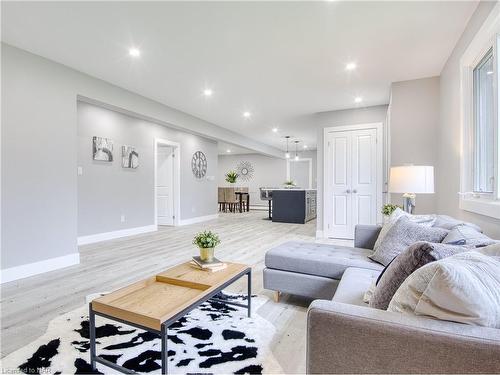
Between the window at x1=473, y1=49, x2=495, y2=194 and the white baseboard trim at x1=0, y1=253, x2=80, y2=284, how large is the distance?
4545 mm

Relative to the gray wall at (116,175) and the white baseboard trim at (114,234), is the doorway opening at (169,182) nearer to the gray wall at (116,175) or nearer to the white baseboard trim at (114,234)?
the gray wall at (116,175)

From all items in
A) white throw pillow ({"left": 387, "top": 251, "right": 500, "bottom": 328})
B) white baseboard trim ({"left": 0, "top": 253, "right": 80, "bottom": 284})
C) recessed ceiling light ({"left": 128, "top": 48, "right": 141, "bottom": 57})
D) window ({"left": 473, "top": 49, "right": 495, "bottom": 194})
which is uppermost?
recessed ceiling light ({"left": 128, "top": 48, "right": 141, "bottom": 57})

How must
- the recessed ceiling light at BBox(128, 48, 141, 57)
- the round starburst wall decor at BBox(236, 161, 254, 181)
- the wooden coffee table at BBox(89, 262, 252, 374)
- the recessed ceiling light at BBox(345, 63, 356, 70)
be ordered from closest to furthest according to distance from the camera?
the wooden coffee table at BBox(89, 262, 252, 374), the recessed ceiling light at BBox(128, 48, 141, 57), the recessed ceiling light at BBox(345, 63, 356, 70), the round starburst wall decor at BBox(236, 161, 254, 181)

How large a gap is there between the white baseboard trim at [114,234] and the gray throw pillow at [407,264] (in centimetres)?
482

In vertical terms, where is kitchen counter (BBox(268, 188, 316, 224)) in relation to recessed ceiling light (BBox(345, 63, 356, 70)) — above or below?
below

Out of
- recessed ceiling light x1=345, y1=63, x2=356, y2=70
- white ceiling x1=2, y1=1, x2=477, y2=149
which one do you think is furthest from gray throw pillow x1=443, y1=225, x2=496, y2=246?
recessed ceiling light x1=345, y1=63, x2=356, y2=70

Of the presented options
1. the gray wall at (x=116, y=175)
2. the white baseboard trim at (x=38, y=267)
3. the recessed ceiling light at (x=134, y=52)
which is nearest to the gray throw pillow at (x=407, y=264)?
the recessed ceiling light at (x=134, y=52)

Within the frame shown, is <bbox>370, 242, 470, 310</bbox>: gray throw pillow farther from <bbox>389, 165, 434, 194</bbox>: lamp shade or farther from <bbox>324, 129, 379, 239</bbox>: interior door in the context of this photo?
<bbox>324, 129, 379, 239</bbox>: interior door

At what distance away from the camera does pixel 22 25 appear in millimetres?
2660

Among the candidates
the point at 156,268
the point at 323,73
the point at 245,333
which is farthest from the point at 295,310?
the point at 323,73

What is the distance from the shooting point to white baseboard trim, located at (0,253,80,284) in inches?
116

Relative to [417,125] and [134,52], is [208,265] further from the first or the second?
[417,125]

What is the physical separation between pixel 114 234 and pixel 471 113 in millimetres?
5528

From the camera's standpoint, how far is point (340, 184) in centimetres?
539
